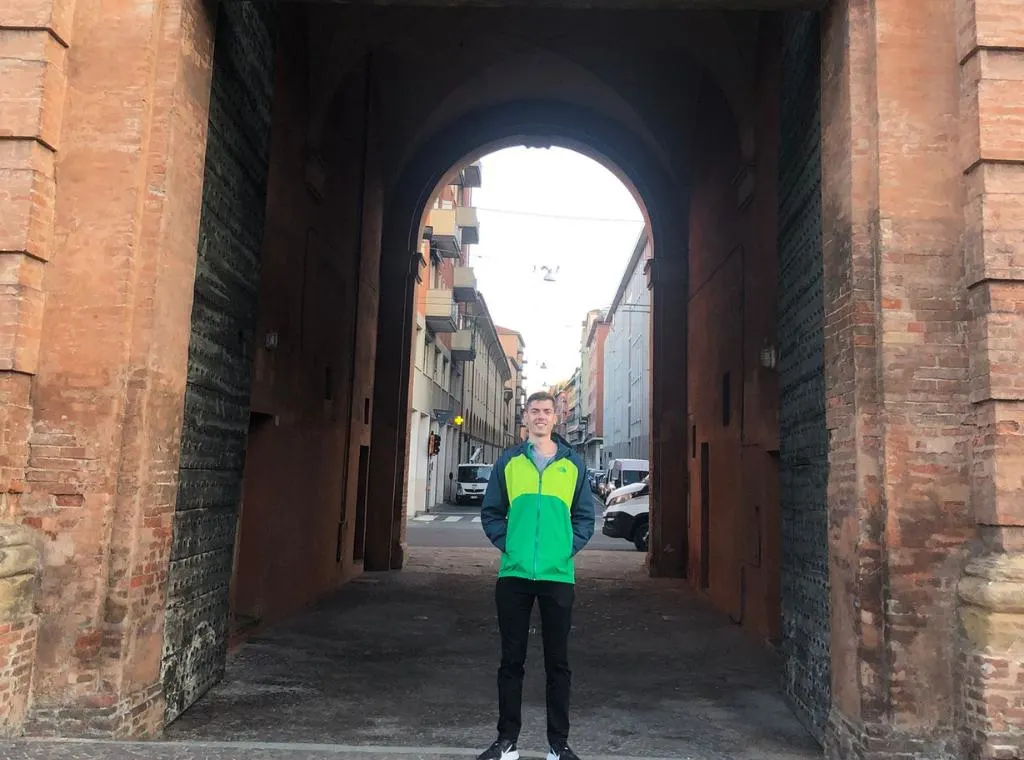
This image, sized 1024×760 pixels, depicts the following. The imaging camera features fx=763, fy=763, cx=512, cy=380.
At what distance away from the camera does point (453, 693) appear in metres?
5.87

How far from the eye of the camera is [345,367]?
37.2 feet

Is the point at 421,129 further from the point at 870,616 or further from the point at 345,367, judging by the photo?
the point at 870,616

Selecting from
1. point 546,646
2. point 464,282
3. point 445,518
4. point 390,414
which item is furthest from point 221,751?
point 464,282

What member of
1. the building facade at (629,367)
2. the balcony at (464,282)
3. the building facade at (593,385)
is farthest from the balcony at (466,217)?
the building facade at (593,385)

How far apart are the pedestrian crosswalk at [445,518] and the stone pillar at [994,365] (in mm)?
23446

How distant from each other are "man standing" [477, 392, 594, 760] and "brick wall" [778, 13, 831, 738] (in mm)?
1859

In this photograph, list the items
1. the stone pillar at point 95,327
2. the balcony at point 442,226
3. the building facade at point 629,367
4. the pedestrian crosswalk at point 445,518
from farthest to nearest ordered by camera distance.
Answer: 1. the building facade at point 629,367
2. the balcony at point 442,226
3. the pedestrian crosswalk at point 445,518
4. the stone pillar at point 95,327

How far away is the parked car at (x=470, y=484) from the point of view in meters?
35.9

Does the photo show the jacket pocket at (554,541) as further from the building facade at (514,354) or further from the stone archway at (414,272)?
the building facade at (514,354)

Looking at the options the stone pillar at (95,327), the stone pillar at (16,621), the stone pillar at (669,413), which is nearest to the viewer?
the stone pillar at (16,621)

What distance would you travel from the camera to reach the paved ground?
4597 millimetres

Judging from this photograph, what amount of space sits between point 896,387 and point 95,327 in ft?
15.1

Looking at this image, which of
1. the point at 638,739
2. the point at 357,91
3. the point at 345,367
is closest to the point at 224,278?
the point at 638,739

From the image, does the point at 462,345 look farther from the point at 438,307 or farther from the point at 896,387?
the point at 896,387
